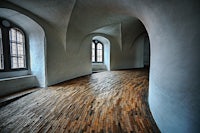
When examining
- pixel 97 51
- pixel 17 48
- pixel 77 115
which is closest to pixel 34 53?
pixel 17 48

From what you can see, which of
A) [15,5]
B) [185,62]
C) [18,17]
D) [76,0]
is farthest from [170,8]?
[18,17]

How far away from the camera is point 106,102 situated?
314 centimetres

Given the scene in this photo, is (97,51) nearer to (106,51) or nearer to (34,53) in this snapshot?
(106,51)

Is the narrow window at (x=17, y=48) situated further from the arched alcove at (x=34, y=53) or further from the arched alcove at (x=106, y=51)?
the arched alcove at (x=106, y=51)

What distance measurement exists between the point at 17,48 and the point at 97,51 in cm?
605

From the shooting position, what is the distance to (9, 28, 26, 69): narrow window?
4.09 m

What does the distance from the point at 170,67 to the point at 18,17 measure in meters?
4.44

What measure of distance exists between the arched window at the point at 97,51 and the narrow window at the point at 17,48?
214 inches

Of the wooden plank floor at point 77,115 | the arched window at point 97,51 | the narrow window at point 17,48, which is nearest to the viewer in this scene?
the wooden plank floor at point 77,115

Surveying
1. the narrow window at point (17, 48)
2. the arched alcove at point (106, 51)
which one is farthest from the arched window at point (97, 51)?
the narrow window at point (17, 48)

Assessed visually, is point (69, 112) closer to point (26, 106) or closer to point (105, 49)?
point (26, 106)

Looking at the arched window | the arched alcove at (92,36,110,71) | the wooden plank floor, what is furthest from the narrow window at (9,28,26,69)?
the arched alcove at (92,36,110,71)

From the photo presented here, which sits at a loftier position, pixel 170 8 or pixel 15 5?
pixel 15 5

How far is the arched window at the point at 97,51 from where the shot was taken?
9.39 meters
